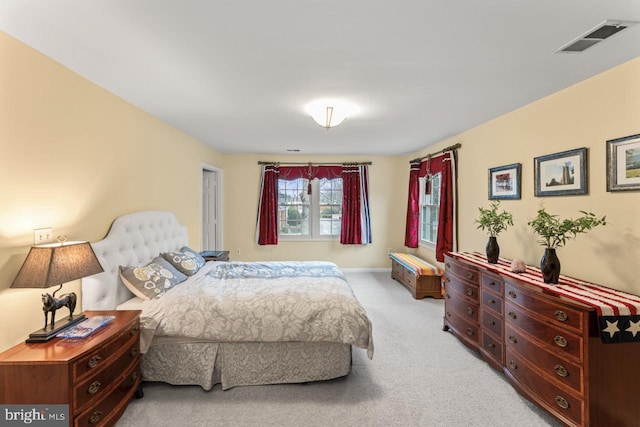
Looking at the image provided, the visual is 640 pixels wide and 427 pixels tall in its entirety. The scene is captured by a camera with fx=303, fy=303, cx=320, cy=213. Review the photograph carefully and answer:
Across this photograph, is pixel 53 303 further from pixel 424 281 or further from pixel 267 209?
pixel 424 281

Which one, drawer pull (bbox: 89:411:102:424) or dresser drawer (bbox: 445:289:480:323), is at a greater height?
dresser drawer (bbox: 445:289:480:323)

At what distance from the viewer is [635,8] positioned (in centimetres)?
145

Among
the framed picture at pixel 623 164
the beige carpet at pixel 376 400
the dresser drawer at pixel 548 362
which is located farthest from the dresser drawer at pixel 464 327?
the framed picture at pixel 623 164

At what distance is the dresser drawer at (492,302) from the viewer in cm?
255

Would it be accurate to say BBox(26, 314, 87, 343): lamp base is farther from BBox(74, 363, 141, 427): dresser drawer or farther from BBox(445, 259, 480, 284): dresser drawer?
BBox(445, 259, 480, 284): dresser drawer

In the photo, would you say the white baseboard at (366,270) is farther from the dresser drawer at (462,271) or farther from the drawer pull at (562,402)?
the drawer pull at (562,402)

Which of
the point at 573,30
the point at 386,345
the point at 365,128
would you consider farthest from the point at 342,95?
the point at 386,345

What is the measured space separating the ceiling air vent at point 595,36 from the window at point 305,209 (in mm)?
4448

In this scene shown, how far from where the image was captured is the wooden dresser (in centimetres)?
176

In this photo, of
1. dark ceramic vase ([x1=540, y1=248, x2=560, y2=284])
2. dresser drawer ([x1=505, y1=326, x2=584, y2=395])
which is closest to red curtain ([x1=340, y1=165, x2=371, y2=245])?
dresser drawer ([x1=505, y1=326, x2=584, y2=395])

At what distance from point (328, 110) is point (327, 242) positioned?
140 inches

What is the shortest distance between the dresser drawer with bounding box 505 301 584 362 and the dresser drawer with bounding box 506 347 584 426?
236 mm

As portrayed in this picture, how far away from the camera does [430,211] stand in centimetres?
539

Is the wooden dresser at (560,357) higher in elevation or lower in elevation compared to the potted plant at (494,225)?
lower
